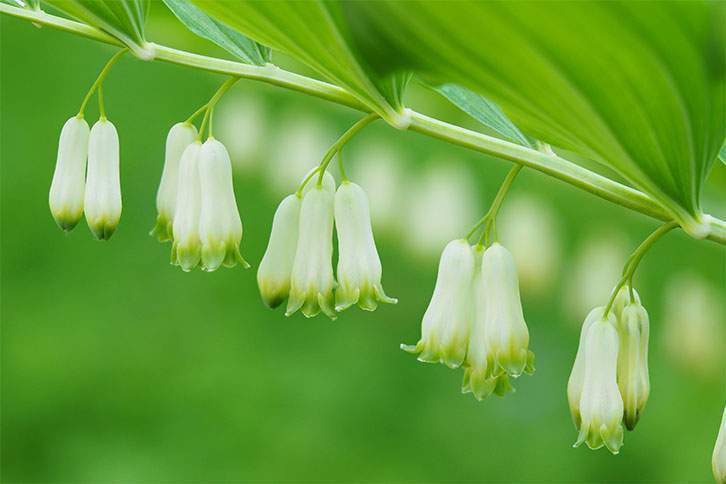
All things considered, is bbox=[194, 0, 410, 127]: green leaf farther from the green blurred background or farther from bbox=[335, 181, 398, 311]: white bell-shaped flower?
the green blurred background

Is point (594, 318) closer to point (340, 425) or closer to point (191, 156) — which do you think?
point (191, 156)

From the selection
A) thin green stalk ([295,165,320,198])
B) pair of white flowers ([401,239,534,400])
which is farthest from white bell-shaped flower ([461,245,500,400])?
thin green stalk ([295,165,320,198])

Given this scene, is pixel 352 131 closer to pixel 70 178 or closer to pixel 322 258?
pixel 322 258

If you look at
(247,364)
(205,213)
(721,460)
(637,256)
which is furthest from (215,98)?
(247,364)

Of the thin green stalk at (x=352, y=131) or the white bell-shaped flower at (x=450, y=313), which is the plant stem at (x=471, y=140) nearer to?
the thin green stalk at (x=352, y=131)

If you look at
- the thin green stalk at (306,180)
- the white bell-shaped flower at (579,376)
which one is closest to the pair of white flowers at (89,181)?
the thin green stalk at (306,180)

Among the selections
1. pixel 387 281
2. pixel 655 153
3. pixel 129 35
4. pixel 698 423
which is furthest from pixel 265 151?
pixel 655 153
